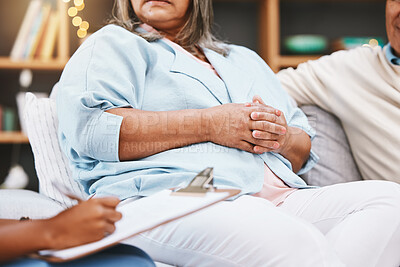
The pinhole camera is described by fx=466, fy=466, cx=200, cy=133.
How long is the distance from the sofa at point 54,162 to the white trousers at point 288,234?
0.33 meters

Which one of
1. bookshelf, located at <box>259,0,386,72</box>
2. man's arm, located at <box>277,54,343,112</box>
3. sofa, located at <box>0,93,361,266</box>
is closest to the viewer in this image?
sofa, located at <box>0,93,361,266</box>

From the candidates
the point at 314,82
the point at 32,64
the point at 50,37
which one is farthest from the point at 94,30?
the point at 314,82

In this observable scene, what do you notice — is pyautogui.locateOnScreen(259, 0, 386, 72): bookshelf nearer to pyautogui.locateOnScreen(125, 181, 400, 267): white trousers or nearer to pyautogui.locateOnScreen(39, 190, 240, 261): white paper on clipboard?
pyautogui.locateOnScreen(125, 181, 400, 267): white trousers

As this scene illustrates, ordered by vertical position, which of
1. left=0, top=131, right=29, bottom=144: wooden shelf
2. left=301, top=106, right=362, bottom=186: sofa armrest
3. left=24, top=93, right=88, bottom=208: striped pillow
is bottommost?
left=0, top=131, right=29, bottom=144: wooden shelf

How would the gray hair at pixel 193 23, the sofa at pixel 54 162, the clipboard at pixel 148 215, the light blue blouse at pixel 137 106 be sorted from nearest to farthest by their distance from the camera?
the clipboard at pixel 148 215, the light blue blouse at pixel 137 106, the sofa at pixel 54 162, the gray hair at pixel 193 23

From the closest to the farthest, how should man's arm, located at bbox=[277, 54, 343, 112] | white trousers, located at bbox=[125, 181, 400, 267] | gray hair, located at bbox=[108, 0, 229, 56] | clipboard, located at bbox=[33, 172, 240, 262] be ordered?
clipboard, located at bbox=[33, 172, 240, 262]
white trousers, located at bbox=[125, 181, 400, 267]
gray hair, located at bbox=[108, 0, 229, 56]
man's arm, located at bbox=[277, 54, 343, 112]

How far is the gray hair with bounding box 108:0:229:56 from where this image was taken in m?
1.37

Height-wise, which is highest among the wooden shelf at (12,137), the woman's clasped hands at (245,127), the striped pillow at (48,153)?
the woman's clasped hands at (245,127)

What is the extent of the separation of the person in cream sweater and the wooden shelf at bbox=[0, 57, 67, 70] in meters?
1.43

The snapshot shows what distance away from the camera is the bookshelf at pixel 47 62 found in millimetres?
2453

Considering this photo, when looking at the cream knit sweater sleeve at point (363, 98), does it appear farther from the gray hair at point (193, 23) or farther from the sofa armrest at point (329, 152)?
the gray hair at point (193, 23)

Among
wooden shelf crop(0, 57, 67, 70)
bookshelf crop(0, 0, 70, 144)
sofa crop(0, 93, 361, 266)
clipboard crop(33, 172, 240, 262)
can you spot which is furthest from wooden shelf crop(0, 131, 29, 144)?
clipboard crop(33, 172, 240, 262)

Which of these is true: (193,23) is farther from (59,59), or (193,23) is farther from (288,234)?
(59,59)

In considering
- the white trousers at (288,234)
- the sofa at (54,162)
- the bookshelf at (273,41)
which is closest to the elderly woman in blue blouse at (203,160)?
the white trousers at (288,234)
